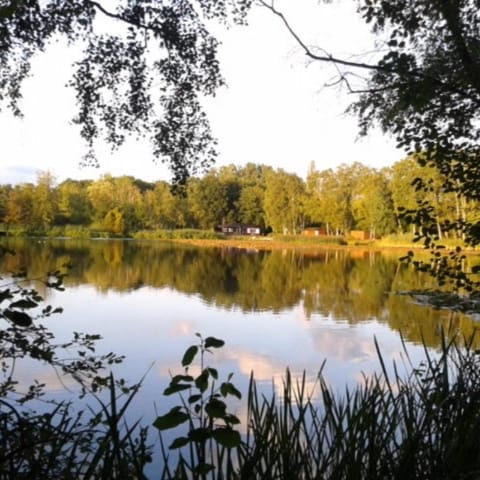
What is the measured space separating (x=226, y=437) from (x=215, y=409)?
92 mm

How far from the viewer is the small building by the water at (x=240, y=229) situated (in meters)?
59.2

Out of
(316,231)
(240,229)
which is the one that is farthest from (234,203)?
(316,231)

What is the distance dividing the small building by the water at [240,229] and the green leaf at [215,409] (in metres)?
57.9

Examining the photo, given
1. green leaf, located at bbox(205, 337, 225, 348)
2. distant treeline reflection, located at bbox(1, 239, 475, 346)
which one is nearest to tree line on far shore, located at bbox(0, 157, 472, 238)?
distant treeline reflection, located at bbox(1, 239, 475, 346)

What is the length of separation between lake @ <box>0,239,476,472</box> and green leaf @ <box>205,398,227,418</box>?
156 cm

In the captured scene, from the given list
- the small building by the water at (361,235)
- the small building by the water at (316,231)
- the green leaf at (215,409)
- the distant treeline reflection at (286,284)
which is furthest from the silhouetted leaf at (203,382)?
the small building by the water at (316,231)

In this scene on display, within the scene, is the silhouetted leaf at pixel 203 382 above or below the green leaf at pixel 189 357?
below

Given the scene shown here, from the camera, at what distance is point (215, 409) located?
1.15m

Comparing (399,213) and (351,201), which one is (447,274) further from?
(351,201)

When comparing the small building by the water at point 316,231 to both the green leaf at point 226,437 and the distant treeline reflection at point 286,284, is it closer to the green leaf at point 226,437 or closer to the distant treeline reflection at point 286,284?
the distant treeline reflection at point 286,284

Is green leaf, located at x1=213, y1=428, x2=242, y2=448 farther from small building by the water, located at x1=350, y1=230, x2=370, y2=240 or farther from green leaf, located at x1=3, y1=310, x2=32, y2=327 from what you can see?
small building by the water, located at x1=350, y1=230, x2=370, y2=240

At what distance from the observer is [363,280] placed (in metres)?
19.4

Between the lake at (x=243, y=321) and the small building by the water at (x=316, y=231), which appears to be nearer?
the lake at (x=243, y=321)

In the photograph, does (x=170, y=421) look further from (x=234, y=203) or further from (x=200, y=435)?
(x=234, y=203)
